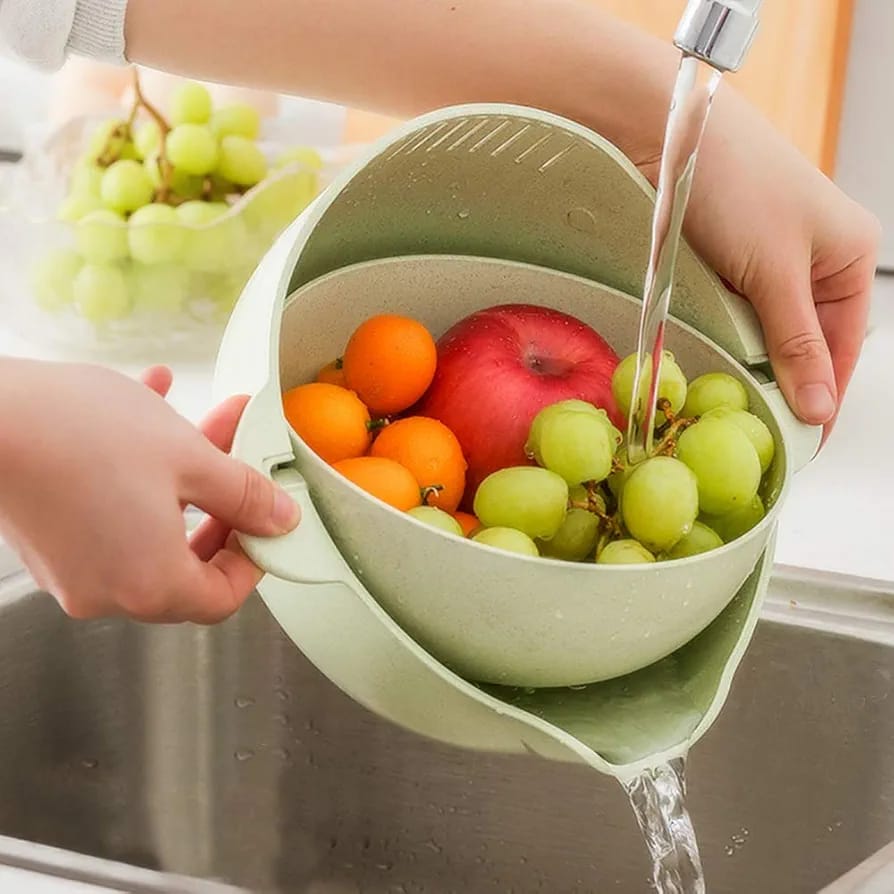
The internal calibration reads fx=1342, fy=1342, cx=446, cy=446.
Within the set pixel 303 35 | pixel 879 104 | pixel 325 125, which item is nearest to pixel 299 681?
pixel 303 35

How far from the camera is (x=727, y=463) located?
0.62 metres

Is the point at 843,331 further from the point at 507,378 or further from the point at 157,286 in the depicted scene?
the point at 157,286

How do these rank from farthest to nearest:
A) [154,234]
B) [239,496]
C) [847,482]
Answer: [154,234], [847,482], [239,496]

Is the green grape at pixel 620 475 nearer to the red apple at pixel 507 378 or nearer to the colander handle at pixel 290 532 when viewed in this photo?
the red apple at pixel 507 378

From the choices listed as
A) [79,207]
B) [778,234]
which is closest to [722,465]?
[778,234]

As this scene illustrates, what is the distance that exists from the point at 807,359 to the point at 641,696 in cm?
21

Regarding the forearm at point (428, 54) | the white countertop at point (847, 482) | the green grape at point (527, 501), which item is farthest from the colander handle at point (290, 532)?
the white countertop at point (847, 482)

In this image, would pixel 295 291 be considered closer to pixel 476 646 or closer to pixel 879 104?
pixel 476 646

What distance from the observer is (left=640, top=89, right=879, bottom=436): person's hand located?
0.72 meters

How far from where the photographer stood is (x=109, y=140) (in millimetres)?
1227

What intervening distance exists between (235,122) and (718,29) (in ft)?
2.66

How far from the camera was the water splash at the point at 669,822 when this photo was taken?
Result: 635 mm

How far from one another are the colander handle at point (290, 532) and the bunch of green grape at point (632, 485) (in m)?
0.09

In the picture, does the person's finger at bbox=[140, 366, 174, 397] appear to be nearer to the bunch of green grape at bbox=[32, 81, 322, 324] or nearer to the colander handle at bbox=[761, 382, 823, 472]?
the colander handle at bbox=[761, 382, 823, 472]
